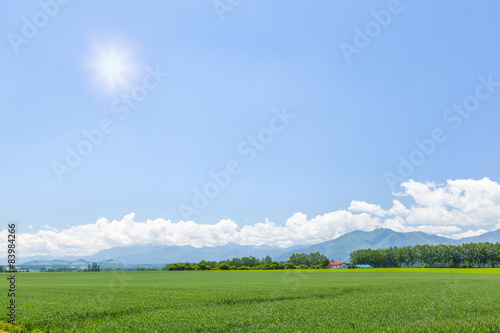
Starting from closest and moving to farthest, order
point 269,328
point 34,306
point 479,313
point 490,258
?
1. point 269,328
2. point 479,313
3. point 34,306
4. point 490,258

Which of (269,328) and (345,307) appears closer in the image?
(269,328)

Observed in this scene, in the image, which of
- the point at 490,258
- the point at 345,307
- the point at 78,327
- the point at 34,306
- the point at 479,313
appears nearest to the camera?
the point at 78,327

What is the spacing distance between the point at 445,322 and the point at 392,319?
3.57 metres

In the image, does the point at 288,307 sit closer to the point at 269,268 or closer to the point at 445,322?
the point at 445,322

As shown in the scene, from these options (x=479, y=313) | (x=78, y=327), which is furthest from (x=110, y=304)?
(x=479, y=313)

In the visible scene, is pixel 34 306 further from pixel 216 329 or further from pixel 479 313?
pixel 479 313

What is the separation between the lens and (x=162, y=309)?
31094 mm

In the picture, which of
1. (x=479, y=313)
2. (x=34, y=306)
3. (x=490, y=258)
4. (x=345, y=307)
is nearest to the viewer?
(x=479, y=313)

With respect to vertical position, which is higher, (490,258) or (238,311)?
(238,311)

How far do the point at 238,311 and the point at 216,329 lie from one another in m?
5.94

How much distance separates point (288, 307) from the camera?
30734mm

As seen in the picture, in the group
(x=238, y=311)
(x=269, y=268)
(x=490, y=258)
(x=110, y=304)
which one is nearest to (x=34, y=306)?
(x=110, y=304)

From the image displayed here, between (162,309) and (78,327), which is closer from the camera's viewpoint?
(78,327)

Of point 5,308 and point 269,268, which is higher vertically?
point 5,308
